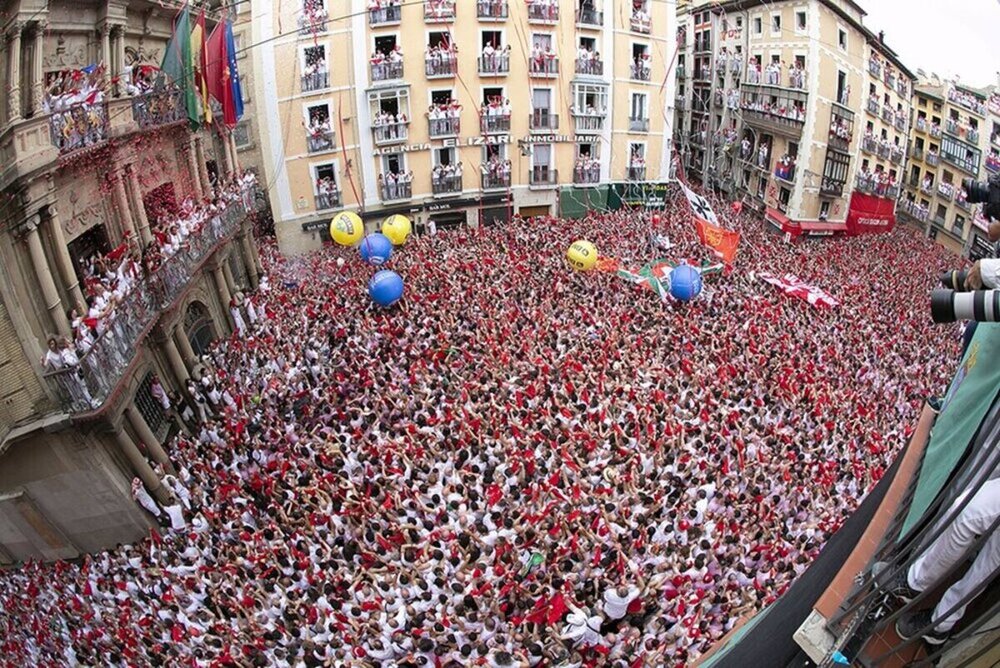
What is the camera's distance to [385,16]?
20.8 meters

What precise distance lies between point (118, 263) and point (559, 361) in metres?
9.56

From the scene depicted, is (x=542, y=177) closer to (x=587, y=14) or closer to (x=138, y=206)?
(x=587, y=14)

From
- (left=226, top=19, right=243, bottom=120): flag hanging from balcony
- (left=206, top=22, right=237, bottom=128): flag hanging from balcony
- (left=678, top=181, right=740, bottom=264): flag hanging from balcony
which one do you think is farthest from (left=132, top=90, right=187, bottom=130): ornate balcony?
(left=678, top=181, right=740, bottom=264): flag hanging from balcony

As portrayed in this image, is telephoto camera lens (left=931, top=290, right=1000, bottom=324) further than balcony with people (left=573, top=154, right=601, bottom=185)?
No

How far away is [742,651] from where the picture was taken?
4402 millimetres

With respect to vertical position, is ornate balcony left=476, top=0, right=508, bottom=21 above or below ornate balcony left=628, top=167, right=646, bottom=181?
above

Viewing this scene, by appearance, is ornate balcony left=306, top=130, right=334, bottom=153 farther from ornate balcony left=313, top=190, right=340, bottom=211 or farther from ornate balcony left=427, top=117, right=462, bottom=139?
ornate balcony left=427, top=117, right=462, bottom=139

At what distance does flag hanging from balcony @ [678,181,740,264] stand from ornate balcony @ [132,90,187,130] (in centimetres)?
1360

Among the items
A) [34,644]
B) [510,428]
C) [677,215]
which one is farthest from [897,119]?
[34,644]

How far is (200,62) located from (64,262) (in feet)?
20.2

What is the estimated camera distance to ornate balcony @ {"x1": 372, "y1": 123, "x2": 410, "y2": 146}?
2161cm

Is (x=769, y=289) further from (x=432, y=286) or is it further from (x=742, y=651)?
(x=742, y=651)

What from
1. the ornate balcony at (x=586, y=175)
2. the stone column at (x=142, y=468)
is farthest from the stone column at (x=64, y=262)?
the ornate balcony at (x=586, y=175)

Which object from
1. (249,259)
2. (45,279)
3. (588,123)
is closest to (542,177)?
(588,123)
